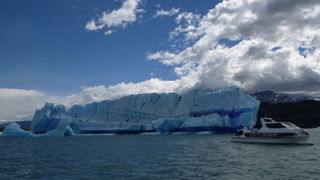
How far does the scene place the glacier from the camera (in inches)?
2584

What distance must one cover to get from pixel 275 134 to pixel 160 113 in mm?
40592

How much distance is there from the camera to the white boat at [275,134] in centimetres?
3484

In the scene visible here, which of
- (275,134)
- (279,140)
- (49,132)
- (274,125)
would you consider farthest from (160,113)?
(279,140)

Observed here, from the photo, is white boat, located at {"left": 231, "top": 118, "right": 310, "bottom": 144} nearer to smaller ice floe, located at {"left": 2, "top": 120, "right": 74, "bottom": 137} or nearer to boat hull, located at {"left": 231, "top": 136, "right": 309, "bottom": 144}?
boat hull, located at {"left": 231, "top": 136, "right": 309, "bottom": 144}

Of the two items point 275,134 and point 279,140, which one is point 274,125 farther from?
point 279,140

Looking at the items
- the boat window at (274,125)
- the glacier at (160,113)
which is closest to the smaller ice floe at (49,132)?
the glacier at (160,113)

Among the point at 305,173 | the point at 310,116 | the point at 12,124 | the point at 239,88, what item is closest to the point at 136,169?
the point at 305,173

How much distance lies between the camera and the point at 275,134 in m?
35.8

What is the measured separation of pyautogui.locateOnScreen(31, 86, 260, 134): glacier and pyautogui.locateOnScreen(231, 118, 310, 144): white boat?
25.4m

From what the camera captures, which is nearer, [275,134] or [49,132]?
[275,134]

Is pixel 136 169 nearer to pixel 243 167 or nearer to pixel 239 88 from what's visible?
pixel 243 167

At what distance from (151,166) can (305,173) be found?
7818mm

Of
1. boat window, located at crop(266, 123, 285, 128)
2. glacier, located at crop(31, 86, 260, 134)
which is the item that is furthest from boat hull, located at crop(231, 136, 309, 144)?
glacier, located at crop(31, 86, 260, 134)

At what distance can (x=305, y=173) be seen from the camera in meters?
17.2
